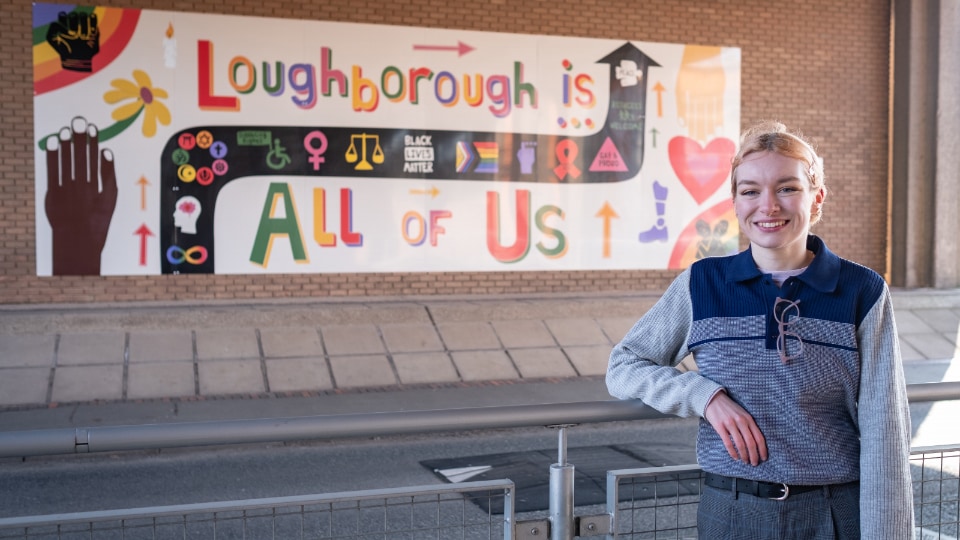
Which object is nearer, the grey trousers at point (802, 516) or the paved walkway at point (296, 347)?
the grey trousers at point (802, 516)

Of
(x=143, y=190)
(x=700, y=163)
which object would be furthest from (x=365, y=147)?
(x=700, y=163)

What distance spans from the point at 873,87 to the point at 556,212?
20.6ft

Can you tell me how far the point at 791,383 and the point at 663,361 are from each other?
46 cm

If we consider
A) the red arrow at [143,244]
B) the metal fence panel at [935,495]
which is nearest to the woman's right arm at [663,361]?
the metal fence panel at [935,495]

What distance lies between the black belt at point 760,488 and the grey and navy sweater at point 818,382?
19mm

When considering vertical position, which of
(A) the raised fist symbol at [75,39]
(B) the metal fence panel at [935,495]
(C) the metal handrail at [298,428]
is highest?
(A) the raised fist symbol at [75,39]

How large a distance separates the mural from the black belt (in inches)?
496

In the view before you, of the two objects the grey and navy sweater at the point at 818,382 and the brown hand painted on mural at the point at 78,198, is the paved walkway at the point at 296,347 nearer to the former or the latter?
the brown hand painted on mural at the point at 78,198

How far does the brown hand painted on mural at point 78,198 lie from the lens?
13977mm

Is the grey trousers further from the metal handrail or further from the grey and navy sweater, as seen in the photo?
the metal handrail

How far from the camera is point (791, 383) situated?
8.63 ft

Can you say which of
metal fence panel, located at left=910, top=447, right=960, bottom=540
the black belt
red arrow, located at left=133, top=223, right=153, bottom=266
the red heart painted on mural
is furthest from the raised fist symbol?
the black belt

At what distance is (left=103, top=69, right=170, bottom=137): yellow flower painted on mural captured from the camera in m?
14.2

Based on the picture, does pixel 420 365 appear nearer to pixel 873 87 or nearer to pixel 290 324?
pixel 290 324
